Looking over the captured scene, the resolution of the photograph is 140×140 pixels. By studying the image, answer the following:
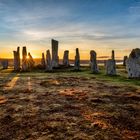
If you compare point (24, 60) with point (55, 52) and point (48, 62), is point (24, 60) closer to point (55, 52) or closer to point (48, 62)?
point (48, 62)

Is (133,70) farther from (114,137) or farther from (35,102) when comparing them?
(114,137)

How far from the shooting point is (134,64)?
89.1 ft

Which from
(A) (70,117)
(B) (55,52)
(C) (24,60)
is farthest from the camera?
(B) (55,52)

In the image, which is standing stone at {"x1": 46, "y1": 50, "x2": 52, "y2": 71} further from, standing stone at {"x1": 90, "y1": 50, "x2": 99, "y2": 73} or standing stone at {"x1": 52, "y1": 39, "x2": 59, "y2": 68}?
standing stone at {"x1": 90, "y1": 50, "x2": 99, "y2": 73}

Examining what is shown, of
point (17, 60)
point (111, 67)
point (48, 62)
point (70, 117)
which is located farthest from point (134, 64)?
point (17, 60)

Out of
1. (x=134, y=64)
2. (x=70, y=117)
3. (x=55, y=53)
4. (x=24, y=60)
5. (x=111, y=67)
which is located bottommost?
(x=70, y=117)

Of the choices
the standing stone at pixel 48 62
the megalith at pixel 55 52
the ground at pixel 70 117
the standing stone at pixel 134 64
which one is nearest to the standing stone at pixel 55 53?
the megalith at pixel 55 52

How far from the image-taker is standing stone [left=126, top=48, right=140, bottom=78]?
27078mm

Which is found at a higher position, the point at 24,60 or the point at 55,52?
the point at 55,52

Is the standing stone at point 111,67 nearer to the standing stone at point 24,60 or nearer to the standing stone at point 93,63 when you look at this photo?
the standing stone at point 93,63

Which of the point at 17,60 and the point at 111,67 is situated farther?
the point at 17,60

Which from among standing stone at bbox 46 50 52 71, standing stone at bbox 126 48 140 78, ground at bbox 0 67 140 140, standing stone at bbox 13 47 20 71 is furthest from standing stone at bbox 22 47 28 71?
ground at bbox 0 67 140 140

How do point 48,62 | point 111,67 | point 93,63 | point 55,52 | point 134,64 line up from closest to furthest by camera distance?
point 134,64
point 111,67
point 93,63
point 48,62
point 55,52

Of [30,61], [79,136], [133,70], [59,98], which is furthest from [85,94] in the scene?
[30,61]
